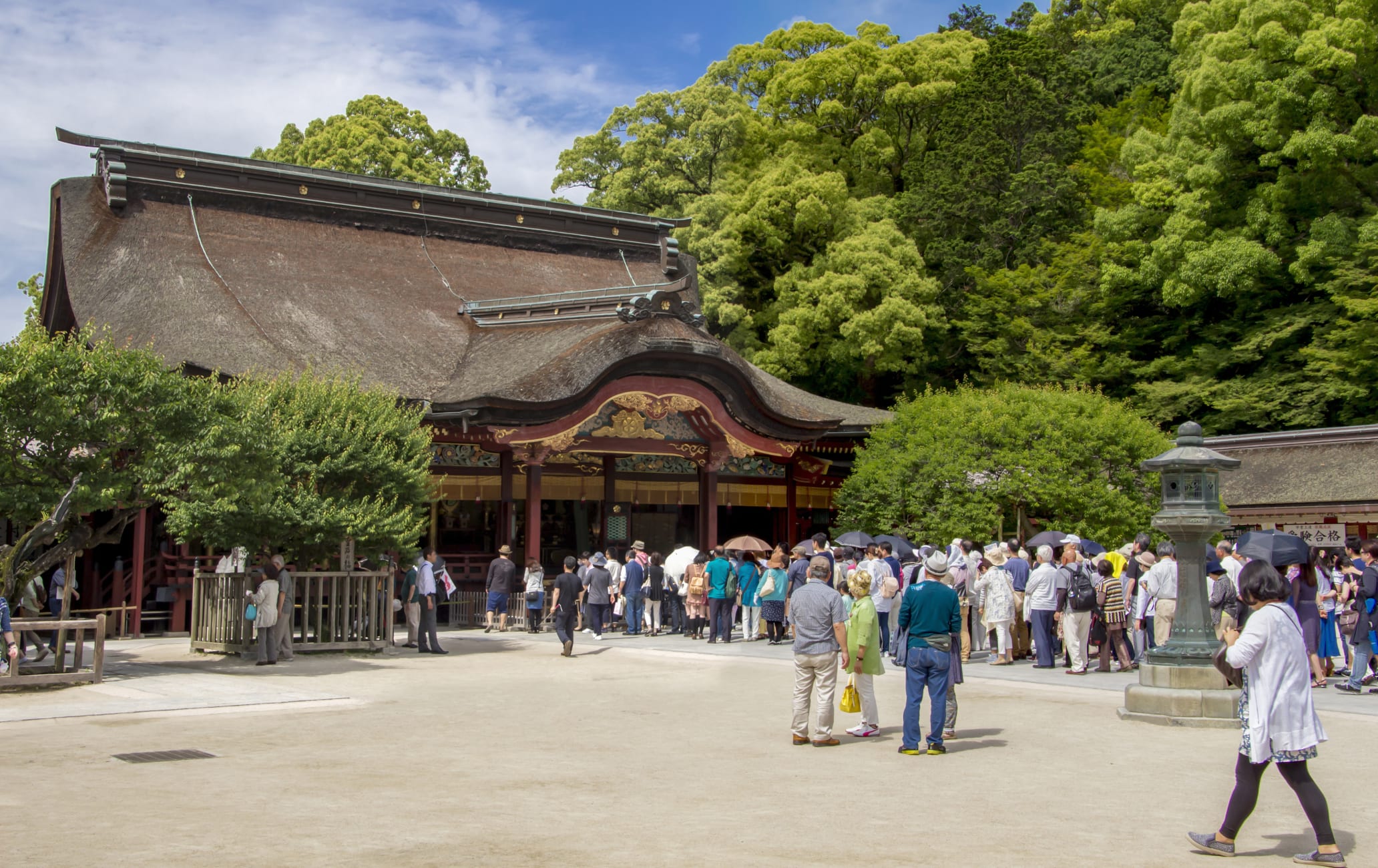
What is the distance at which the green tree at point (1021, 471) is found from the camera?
24.3 m

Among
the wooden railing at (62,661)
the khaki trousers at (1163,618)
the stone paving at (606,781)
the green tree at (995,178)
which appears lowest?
the stone paving at (606,781)

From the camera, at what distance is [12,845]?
684 centimetres

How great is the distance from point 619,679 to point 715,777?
23.0 feet

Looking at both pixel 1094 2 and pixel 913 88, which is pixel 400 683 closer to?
pixel 913 88

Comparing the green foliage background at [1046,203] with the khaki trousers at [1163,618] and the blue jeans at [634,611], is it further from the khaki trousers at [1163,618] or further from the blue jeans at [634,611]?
the khaki trousers at [1163,618]

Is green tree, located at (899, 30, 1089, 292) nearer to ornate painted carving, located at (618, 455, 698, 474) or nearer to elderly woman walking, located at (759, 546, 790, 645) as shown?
ornate painted carving, located at (618, 455, 698, 474)

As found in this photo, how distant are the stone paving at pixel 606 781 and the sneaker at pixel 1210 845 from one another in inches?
6.8

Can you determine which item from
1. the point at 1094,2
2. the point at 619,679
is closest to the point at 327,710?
the point at 619,679

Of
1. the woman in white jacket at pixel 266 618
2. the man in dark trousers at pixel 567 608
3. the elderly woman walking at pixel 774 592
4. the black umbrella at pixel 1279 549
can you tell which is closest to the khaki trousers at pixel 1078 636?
the black umbrella at pixel 1279 549

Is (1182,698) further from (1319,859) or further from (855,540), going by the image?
(855,540)

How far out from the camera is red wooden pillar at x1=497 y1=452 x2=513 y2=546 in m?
26.3

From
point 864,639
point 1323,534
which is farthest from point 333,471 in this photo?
point 1323,534

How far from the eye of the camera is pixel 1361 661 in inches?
568

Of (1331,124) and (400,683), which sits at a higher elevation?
(1331,124)
